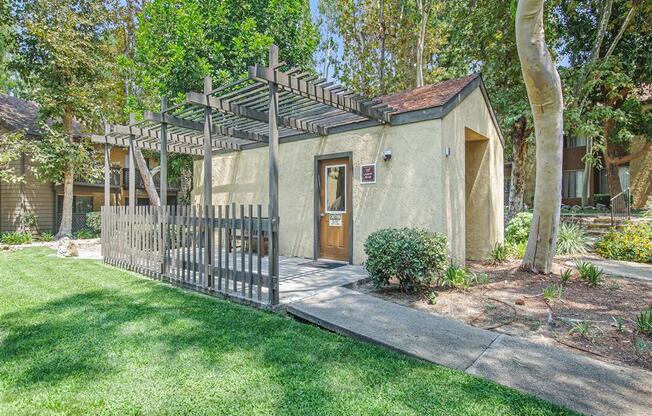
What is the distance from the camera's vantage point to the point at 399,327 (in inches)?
Answer: 144

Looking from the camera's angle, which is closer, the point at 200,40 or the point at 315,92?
the point at 315,92

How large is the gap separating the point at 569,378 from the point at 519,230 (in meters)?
7.66

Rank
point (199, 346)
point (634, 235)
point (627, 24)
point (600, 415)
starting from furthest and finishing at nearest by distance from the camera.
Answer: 1. point (627, 24)
2. point (634, 235)
3. point (199, 346)
4. point (600, 415)

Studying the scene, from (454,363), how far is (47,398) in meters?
3.04

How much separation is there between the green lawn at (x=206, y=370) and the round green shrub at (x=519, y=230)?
7.80 metres

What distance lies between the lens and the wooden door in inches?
295

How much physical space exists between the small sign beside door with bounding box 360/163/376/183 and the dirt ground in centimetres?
232

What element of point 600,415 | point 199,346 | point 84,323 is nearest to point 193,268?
point 84,323

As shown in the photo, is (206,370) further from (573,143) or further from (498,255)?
(573,143)

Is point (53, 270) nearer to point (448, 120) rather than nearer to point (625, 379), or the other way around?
point (448, 120)

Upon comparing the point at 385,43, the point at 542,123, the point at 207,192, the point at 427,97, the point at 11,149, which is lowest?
the point at 207,192

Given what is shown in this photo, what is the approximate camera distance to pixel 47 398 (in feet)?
7.77

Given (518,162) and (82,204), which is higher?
(518,162)

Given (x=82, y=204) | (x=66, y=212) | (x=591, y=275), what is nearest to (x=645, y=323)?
(x=591, y=275)
